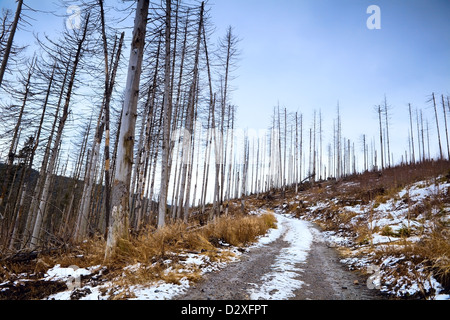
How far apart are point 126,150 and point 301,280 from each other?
3742 millimetres

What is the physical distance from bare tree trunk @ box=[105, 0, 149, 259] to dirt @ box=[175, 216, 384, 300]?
6.26 feet

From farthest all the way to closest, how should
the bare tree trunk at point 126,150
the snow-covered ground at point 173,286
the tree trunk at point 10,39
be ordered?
the tree trunk at point 10,39 → the bare tree trunk at point 126,150 → the snow-covered ground at point 173,286

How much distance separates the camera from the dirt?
2396mm

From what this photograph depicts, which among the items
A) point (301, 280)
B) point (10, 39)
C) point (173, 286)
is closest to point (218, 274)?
point (173, 286)

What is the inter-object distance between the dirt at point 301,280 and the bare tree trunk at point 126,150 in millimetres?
1910

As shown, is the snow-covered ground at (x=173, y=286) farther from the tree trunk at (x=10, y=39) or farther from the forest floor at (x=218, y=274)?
the tree trunk at (x=10, y=39)

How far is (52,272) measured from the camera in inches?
129

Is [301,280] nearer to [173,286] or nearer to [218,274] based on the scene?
[218,274]

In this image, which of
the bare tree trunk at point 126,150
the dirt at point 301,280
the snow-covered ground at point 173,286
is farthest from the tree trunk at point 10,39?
the dirt at point 301,280

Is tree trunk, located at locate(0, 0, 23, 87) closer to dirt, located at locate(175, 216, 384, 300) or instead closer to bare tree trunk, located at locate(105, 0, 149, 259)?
bare tree trunk, located at locate(105, 0, 149, 259)

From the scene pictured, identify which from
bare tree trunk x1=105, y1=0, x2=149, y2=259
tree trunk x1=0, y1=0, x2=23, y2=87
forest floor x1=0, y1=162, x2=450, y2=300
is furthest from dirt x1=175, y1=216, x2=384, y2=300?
tree trunk x1=0, y1=0, x2=23, y2=87

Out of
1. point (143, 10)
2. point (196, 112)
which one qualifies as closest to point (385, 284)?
point (143, 10)

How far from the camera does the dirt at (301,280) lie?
7.86ft

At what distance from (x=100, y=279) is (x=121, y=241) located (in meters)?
0.85
